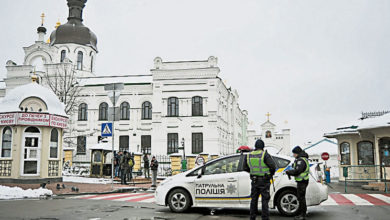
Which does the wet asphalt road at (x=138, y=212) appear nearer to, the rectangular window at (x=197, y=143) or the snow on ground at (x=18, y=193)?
the snow on ground at (x=18, y=193)

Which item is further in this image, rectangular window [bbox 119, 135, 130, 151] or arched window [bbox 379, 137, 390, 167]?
rectangular window [bbox 119, 135, 130, 151]

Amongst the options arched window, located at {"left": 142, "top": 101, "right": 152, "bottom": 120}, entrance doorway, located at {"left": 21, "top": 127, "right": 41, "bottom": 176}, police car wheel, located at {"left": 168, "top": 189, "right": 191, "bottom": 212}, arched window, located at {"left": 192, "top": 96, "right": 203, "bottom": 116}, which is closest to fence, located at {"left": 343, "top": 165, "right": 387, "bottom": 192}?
police car wheel, located at {"left": 168, "top": 189, "right": 191, "bottom": 212}

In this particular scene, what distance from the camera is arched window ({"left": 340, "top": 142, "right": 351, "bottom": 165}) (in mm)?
22602

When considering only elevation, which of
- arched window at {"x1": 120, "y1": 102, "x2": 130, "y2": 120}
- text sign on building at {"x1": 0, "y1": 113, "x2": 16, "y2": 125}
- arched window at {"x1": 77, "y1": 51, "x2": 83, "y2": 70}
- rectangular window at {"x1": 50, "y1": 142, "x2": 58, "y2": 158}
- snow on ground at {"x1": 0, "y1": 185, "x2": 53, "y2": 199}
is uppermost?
arched window at {"x1": 77, "y1": 51, "x2": 83, "y2": 70}

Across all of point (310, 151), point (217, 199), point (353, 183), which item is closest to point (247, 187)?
point (217, 199)

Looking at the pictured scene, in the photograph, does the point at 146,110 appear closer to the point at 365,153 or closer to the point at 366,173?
the point at 365,153

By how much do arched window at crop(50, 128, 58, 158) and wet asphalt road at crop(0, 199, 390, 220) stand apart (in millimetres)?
7312

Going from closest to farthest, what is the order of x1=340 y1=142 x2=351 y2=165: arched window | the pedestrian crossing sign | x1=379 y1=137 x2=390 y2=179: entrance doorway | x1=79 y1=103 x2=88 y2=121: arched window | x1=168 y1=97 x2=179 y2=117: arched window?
the pedestrian crossing sign < x1=379 y1=137 x2=390 y2=179: entrance doorway < x1=340 y1=142 x2=351 y2=165: arched window < x1=168 y1=97 x2=179 y2=117: arched window < x1=79 y1=103 x2=88 y2=121: arched window

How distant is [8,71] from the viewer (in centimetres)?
4306

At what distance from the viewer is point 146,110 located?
40031 mm

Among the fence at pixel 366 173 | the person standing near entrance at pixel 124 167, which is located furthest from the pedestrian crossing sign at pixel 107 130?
the fence at pixel 366 173

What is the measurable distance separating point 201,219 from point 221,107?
32760 mm

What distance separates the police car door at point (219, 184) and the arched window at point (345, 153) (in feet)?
51.9

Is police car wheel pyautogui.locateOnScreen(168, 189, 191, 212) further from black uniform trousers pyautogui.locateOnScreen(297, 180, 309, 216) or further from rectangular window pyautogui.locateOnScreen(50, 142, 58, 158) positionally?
rectangular window pyautogui.locateOnScreen(50, 142, 58, 158)
